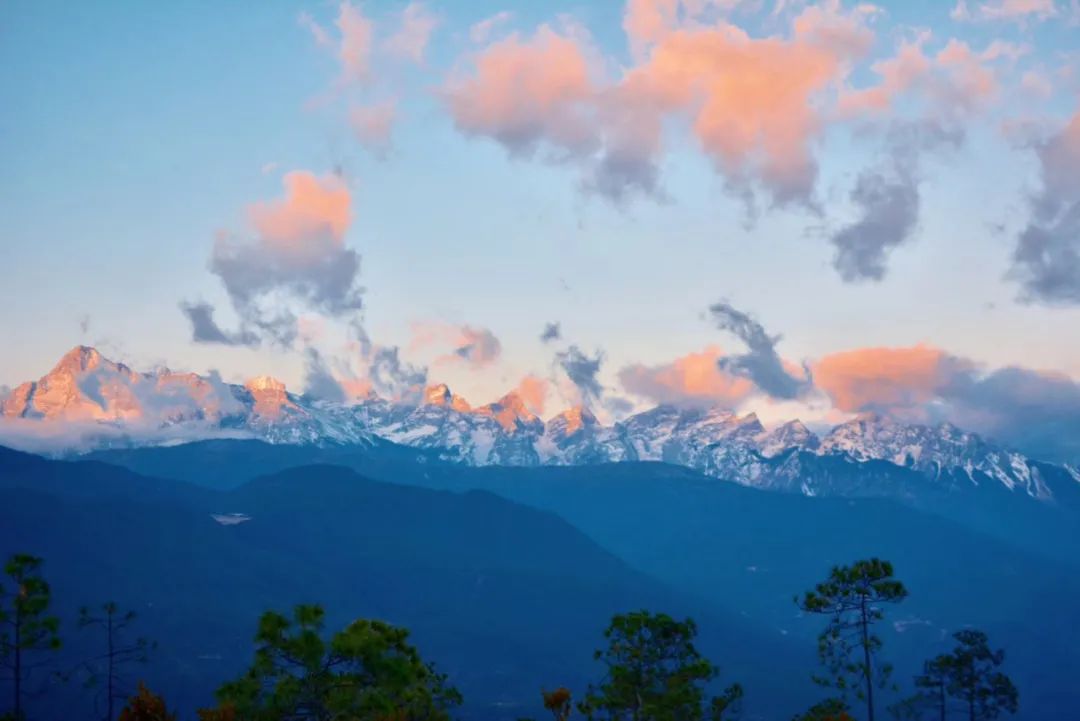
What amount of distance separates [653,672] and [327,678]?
24740 mm

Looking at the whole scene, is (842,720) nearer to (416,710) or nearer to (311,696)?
(416,710)

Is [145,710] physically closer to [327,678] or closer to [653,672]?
[327,678]

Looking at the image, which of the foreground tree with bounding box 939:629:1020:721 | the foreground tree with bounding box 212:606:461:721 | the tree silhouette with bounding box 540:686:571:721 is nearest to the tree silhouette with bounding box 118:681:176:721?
the foreground tree with bounding box 212:606:461:721

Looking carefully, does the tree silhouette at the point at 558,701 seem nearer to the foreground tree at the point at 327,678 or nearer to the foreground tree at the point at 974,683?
the foreground tree at the point at 327,678

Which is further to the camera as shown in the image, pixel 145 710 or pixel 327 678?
pixel 327 678

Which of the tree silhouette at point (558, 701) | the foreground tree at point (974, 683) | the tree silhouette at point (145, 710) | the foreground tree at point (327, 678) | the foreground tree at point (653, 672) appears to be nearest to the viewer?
the tree silhouette at point (145, 710)

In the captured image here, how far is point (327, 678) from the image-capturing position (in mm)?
65562

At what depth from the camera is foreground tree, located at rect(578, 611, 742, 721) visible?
77.9 metres

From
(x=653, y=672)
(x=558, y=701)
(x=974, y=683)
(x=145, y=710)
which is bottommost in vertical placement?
(x=145, y=710)

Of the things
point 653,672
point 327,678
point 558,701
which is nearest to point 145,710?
point 327,678

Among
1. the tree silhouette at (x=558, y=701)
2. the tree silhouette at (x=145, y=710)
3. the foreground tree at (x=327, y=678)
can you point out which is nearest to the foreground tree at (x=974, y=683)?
the foreground tree at (x=327, y=678)

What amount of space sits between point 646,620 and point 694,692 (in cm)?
578

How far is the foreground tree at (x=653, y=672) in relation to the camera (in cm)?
7794

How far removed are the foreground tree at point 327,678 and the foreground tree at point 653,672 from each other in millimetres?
15270
